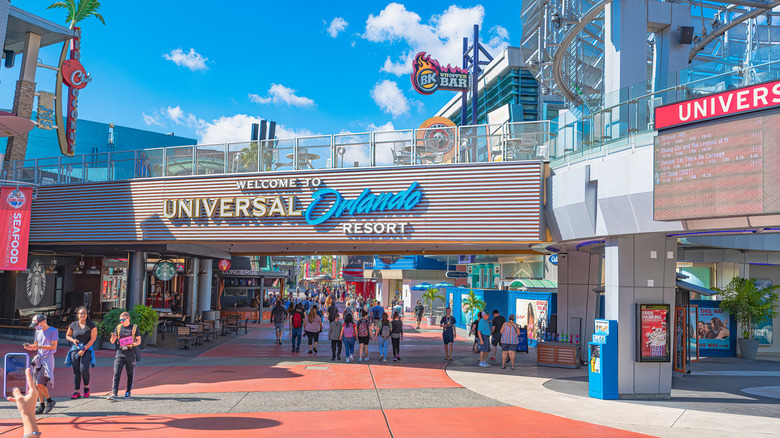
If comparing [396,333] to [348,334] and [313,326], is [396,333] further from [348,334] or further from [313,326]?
[313,326]

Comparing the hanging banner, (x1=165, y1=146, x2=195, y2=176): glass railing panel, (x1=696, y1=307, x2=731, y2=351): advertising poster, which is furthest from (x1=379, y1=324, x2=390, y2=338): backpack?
(x1=696, y1=307, x2=731, y2=351): advertising poster

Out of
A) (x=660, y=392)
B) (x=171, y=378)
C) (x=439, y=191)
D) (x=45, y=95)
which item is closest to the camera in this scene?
(x=660, y=392)

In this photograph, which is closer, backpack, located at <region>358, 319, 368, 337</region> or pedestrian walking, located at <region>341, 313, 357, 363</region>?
backpack, located at <region>358, 319, 368, 337</region>

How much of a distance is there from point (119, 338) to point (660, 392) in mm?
12518

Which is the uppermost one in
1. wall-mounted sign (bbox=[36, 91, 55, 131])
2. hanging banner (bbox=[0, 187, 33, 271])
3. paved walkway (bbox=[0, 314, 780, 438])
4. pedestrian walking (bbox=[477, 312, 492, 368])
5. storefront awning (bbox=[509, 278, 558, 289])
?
wall-mounted sign (bbox=[36, 91, 55, 131])

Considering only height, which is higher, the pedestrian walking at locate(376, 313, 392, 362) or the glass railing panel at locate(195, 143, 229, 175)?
the glass railing panel at locate(195, 143, 229, 175)

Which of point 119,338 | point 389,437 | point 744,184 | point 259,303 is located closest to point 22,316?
point 259,303

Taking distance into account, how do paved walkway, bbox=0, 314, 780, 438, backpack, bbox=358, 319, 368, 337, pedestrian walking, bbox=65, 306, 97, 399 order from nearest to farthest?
paved walkway, bbox=0, 314, 780, 438
pedestrian walking, bbox=65, 306, 97, 399
backpack, bbox=358, 319, 368, 337

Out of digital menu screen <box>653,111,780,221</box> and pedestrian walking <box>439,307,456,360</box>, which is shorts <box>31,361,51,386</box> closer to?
digital menu screen <box>653,111,780,221</box>

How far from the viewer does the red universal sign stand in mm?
10805

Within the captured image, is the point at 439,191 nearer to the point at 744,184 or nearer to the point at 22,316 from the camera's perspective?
the point at 744,184

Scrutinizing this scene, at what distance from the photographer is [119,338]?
42.2 ft

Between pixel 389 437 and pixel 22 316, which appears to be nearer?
pixel 389 437

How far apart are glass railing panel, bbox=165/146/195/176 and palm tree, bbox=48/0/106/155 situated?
6.16 m
